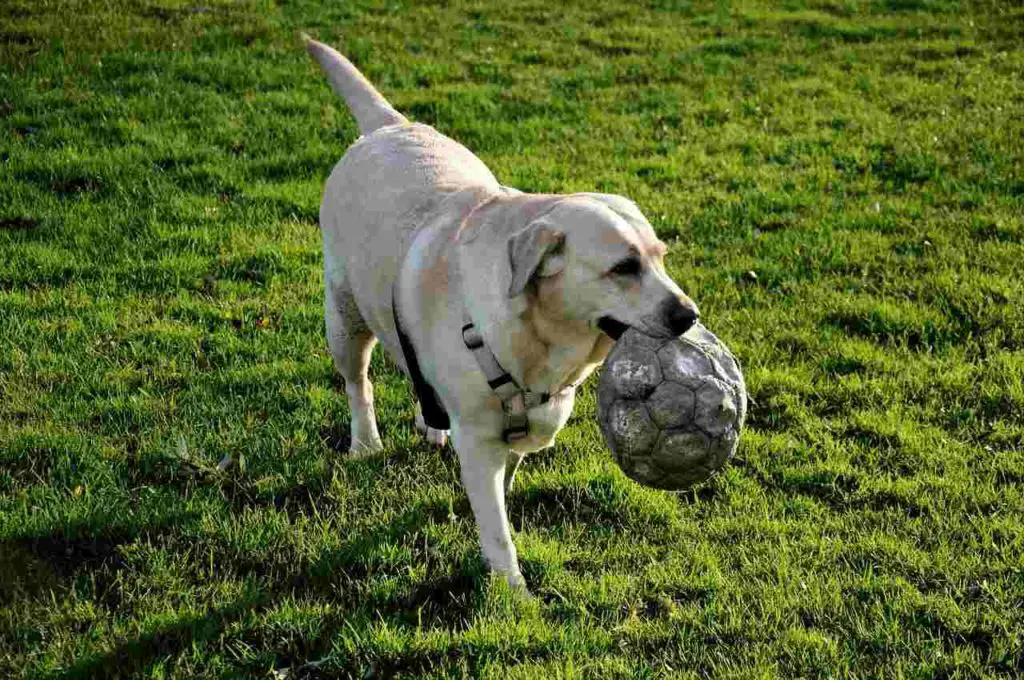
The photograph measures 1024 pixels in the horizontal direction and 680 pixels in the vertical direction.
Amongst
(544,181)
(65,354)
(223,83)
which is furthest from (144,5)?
(65,354)

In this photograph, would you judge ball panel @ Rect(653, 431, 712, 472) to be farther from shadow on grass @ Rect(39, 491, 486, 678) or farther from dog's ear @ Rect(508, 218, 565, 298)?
shadow on grass @ Rect(39, 491, 486, 678)

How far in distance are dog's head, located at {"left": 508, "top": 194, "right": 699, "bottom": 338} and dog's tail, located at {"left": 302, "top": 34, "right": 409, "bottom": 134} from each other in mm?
2060

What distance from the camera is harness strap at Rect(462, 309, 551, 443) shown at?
4105 mm

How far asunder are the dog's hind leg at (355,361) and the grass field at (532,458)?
0.44 ft

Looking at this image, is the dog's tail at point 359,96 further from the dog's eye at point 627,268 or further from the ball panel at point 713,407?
the ball panel at point 713,407

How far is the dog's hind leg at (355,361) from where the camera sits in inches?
219

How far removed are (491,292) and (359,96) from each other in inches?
89.3

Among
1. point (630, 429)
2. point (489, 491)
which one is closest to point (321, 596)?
point (489, 491)

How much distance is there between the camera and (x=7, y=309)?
695 centimetres

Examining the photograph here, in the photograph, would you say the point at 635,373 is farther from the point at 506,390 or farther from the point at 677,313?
the point at 506,390

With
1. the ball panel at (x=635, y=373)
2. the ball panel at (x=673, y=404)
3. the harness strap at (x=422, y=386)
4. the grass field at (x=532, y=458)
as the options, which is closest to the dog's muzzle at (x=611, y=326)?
the ball panel at (x=635, y=373)

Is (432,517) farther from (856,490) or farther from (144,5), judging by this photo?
(144,5)

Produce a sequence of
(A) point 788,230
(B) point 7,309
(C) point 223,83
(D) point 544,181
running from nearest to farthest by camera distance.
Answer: (B) point 7,309
(A) point 788,230
(D) point 544,181
(C) point 223,83

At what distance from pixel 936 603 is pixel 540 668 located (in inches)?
63.6
